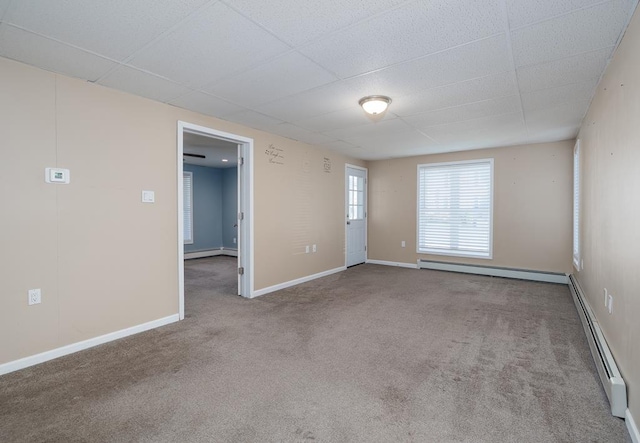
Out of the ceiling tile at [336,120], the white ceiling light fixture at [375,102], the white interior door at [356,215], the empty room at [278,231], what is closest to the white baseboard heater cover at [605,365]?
the empty room at [278,231]

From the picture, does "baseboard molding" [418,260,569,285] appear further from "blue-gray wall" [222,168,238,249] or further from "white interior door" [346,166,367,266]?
"blue-gray wall" [222,168,238,249]

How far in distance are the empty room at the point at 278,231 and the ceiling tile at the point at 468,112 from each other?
0.13ft

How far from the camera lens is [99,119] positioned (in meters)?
2.81

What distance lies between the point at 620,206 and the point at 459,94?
5.35 ft

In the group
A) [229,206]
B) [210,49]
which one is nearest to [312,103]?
[210,49]

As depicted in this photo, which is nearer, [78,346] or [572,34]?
[572,34]

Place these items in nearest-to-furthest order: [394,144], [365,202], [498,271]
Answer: [394,144] → [498,271] → [365,202]

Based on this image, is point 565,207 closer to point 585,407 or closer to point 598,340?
point 598,340

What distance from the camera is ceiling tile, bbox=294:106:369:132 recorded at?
3602 mm

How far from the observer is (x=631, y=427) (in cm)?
166

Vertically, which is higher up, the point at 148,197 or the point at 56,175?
the point at 56,175

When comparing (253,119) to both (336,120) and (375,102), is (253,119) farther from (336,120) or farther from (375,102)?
(375,102)

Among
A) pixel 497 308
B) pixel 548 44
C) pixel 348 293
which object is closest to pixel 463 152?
pixel 497 308

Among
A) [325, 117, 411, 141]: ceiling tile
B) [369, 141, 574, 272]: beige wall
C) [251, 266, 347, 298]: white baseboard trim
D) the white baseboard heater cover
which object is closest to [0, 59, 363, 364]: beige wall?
[251, 266, 347, 298]: white baseboard trim
